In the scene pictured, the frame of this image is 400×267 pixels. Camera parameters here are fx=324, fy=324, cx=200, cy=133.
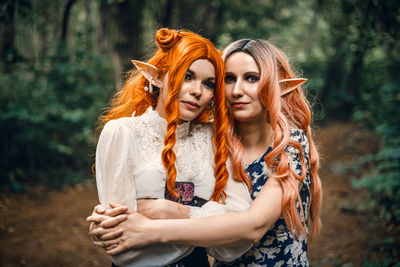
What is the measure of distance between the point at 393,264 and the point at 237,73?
3515 millimetres

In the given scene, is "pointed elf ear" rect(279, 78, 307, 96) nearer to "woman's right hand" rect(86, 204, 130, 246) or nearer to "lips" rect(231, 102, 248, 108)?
"lips" rect(231, 102, 248, 108)

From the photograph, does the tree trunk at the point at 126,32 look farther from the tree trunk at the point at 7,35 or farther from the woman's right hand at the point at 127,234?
the woman's right hand at the point at 127,234

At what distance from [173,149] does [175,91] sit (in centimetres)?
39

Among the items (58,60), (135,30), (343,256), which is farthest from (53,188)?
(343,256)

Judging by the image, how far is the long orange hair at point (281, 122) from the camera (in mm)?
2094

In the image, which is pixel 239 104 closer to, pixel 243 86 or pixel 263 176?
pixel 243 86

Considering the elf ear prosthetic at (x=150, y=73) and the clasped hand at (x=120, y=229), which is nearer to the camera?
the clasped hand at (x=120, y=229)

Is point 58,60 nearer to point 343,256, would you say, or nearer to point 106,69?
point 106,69

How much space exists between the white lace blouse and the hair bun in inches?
16.7

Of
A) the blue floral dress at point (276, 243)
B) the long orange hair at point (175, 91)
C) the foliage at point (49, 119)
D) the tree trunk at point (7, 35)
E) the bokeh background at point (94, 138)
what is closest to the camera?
the long orange hair at point (175, 91)

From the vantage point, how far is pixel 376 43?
5965mm

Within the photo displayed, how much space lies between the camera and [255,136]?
8.03 feet

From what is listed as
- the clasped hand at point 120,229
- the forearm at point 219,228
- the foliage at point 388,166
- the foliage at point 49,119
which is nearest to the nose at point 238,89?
the forearm at point 219,228

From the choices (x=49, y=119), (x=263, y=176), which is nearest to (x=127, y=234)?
(x=263, y=176)
